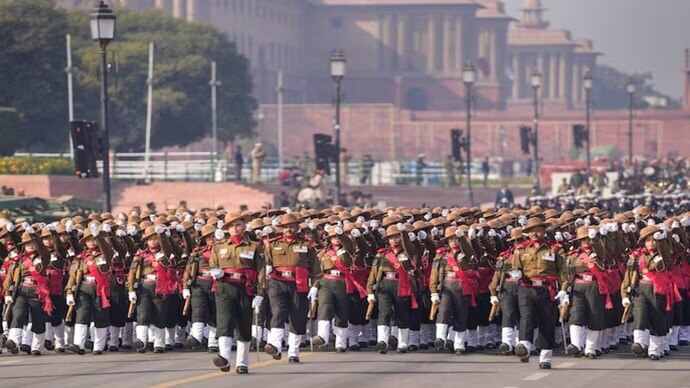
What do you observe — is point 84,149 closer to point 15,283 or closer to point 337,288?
point 15,283

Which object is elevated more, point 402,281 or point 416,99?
point 416,99

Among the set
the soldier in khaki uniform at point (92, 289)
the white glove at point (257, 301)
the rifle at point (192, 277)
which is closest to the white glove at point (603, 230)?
the white glove at point (257, 301)

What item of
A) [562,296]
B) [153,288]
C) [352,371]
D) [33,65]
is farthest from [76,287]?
[33,65]

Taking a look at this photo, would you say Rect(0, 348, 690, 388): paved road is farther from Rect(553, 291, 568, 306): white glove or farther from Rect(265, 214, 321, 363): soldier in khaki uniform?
Rect(553, 291, 568, 306): white glove

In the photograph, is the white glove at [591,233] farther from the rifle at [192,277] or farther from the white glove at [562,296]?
the rifle at [192,277]

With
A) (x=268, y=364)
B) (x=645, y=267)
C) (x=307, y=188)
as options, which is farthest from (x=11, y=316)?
(x=307, y=188)

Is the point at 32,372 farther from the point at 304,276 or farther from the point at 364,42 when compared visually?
the point at 364,42

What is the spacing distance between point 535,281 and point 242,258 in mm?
3670

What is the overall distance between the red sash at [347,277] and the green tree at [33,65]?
4884 cm

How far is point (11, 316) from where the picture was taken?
81.9 ft

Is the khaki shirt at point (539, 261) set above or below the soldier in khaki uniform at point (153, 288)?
above

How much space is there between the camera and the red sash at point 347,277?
81.6ft

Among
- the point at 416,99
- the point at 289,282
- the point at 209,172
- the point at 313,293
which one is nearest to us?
the point at 289,282

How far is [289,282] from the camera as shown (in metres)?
23.4
